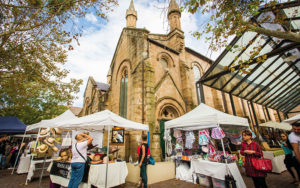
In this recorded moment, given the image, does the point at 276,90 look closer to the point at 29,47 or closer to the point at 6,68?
the point at 29,47

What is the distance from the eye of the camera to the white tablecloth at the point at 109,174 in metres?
4.22

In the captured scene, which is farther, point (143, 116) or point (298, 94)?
point (298, 94)

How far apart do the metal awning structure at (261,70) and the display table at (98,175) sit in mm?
6192

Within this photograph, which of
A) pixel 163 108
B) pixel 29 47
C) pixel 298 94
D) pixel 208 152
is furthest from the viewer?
pixel 298 94

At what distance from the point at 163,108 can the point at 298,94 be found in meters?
13.1

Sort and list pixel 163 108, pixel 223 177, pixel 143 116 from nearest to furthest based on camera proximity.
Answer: pixel 223 177 < pixel 143 116 < pixel 163 108

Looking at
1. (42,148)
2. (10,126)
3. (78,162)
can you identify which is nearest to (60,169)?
(42,148)

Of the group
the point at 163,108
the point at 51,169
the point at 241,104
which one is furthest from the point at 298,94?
the point at 51,169

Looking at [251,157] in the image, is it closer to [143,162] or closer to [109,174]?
[143,162]

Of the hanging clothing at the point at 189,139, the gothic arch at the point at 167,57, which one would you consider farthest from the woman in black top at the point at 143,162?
the gothic arch at the point at 167,57

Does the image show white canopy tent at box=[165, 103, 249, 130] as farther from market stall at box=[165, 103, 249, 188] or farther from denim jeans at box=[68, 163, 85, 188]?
denim jeans at box=[68, 163, 85, 188]

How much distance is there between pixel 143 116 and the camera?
28.4ft

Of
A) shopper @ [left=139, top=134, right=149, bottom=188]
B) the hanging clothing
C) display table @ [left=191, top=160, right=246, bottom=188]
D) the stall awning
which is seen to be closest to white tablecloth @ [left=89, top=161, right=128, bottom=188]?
shopper @ [left=139, top=134, right=149, bottom=188]

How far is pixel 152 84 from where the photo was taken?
9.41m
